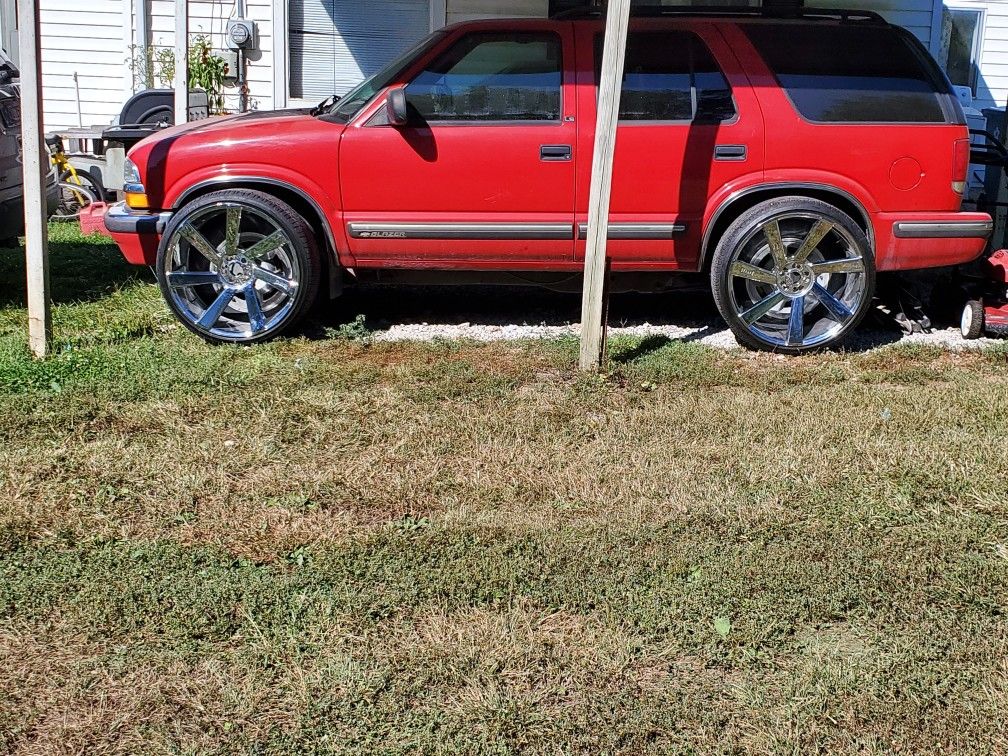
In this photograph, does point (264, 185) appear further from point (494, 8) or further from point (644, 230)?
point (494, 8)

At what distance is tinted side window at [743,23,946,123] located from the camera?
21.4 feet

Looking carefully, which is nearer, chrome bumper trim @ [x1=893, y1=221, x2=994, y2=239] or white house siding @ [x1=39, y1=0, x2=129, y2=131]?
chrome bumper trim @ [x1=893, y1=221, x2=994, y2=239]

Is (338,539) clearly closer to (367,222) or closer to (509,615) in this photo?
(509,615)

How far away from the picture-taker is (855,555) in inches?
163

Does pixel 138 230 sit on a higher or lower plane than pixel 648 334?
higher

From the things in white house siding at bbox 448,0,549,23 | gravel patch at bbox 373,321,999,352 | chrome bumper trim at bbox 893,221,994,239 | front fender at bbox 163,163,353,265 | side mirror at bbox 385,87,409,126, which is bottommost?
gravel patch at bbox 373,321,999,352

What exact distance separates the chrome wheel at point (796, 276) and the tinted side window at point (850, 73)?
0.66 meters

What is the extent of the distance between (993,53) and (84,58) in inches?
421

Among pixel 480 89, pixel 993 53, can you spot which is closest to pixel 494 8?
pixel 993 53

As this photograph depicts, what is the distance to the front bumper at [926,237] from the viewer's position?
6.53m

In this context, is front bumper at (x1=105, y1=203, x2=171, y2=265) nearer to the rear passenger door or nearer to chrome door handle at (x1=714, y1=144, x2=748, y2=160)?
the rear passenger door

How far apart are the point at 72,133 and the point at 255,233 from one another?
6808 millimetres

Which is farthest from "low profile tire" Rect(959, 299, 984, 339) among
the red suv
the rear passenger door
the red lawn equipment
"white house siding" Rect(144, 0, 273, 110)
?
"white house siding" Rect(144, 0, 273, 110)

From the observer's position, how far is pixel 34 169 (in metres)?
5.95
